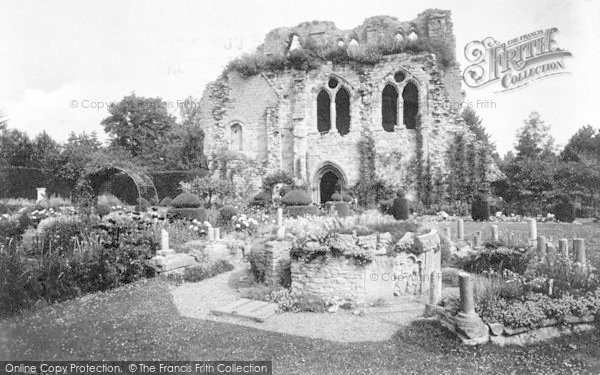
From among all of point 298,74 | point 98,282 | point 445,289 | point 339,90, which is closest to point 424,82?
point 339,90

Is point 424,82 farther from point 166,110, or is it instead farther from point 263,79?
point 166,110

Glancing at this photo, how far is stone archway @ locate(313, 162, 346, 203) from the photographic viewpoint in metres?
22.8

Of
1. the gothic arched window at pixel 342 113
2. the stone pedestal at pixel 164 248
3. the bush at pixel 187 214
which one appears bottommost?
the stone pedestal at pixel 164 248

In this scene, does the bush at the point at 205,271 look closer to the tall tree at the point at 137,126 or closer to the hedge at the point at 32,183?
the hedge at the point at 32,183

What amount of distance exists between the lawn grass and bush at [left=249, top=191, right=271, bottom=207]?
48.1 ft

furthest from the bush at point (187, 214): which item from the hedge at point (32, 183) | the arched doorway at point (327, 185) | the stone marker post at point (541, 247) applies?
the hedge at point (32, 183)

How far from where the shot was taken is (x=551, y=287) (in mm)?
5781

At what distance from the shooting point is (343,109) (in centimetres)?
2475

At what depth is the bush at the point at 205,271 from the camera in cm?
916

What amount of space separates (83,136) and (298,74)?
2234 centimetres

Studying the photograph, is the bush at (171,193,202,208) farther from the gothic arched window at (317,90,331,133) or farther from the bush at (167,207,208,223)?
the gothic arched window at (317,90,331,133)

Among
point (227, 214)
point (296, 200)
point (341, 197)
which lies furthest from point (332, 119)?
point (227, 214)

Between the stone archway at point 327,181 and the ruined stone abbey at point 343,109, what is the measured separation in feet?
0.20

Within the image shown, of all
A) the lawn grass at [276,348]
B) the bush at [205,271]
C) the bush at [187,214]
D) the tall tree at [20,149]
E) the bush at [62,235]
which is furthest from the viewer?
the tall tree at [20,149]
